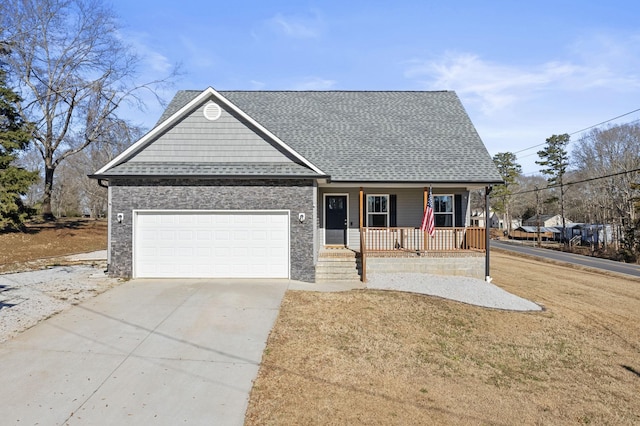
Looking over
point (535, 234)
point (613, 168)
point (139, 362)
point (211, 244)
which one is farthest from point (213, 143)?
point (535, 234)

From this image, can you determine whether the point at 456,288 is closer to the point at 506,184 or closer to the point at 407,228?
the point at 407,228

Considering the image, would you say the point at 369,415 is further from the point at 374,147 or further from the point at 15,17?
the point at 15,17

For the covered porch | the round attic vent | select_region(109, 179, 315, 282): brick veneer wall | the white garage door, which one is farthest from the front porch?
the round attic vent

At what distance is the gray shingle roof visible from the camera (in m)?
13.3

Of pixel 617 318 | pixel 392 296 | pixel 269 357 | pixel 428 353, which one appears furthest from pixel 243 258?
pixel 617 318

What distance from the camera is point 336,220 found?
14.7 m

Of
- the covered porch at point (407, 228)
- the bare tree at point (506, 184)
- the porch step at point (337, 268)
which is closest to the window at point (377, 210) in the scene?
the covered porch at point (407, 228)

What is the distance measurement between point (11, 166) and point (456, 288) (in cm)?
2141

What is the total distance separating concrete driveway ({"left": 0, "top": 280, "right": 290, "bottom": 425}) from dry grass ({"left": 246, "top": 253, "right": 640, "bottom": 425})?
1.49ft

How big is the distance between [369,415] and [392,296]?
566 centimetres

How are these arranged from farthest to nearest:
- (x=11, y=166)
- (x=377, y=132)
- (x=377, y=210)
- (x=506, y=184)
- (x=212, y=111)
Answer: (x=506, y=184) < (x=11, y=166) < (x=377, y=132) < (x=377, y=210) < (x=212, y=111)

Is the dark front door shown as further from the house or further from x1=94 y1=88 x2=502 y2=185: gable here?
x1=94 y1=88 x2=502 y2=185: gable

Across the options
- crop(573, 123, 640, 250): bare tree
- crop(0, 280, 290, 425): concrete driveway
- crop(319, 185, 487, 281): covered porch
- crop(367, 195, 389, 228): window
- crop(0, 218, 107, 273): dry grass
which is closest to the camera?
crop(0, 280, 290, 425): concrete driveway

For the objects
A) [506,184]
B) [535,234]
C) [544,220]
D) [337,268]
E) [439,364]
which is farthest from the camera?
[544,220]
